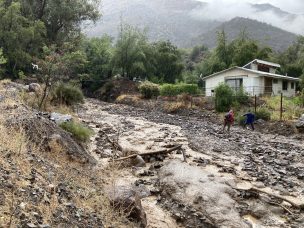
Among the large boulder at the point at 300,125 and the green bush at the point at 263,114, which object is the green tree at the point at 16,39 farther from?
the large boulder at the point at 300,125

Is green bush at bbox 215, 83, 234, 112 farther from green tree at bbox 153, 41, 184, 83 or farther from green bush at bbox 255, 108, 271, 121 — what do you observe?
green tree at bbox 153, 41, 184, 83

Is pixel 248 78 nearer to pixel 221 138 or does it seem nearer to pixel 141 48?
pixel 141 48

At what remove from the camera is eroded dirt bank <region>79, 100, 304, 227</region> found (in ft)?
29.0

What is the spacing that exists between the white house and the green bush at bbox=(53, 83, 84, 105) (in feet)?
53.5

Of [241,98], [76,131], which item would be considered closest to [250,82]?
[241,98]

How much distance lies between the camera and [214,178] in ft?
35.7

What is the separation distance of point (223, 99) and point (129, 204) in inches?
846

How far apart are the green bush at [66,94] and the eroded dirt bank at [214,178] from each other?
214 inches

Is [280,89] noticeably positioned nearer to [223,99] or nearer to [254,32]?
[223,99]

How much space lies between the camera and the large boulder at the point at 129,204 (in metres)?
7.77

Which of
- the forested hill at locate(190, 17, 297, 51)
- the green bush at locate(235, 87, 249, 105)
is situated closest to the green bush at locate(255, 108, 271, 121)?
the green bush at locate(235, 87, 249, 105)

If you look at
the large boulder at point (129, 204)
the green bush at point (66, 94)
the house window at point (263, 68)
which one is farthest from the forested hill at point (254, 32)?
the large boulder at point (129, 204)

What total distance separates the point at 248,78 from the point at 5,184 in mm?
35840

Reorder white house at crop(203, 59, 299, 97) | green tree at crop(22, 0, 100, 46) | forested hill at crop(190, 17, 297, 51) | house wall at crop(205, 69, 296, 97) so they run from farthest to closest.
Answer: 1. forested hill at crop(190, 17, 297, 51)
2. green tree at crop(22, 0, 100, 46)
3. white house at crop(203, 59, 299, 97)
4. house wall at crop(205, 69, 296, 97)
